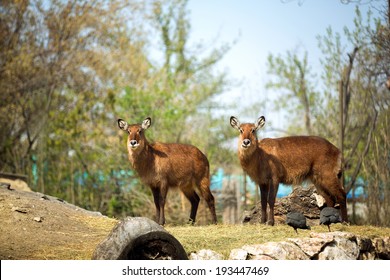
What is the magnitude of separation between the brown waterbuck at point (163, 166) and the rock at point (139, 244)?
3366 millimetres

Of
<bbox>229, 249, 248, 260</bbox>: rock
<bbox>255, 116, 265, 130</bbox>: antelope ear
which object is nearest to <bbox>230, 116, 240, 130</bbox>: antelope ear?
<bbox>255, 116, 265, 130</bbox>: antelope ear

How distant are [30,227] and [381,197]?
627 cm

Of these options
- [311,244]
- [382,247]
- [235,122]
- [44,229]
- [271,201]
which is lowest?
[382,247]

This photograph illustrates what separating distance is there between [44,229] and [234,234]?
8.76 ft

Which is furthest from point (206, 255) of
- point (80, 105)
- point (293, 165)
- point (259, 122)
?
point (80, 105)

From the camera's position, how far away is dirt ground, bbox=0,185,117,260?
26.4 ft

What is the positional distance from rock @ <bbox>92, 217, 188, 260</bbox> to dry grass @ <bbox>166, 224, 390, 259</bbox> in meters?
0.67

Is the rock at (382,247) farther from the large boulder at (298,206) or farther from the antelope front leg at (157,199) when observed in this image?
the antelope front leg at (157,199)

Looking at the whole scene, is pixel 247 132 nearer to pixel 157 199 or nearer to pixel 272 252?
pixel 157 199

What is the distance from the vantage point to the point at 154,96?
17297 millimetres

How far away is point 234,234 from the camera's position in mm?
8797

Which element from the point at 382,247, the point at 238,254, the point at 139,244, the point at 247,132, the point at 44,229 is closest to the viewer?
the point at 139,244

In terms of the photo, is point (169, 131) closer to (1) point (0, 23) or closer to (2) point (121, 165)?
(2) point (121, 165)

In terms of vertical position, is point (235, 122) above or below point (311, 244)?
above
